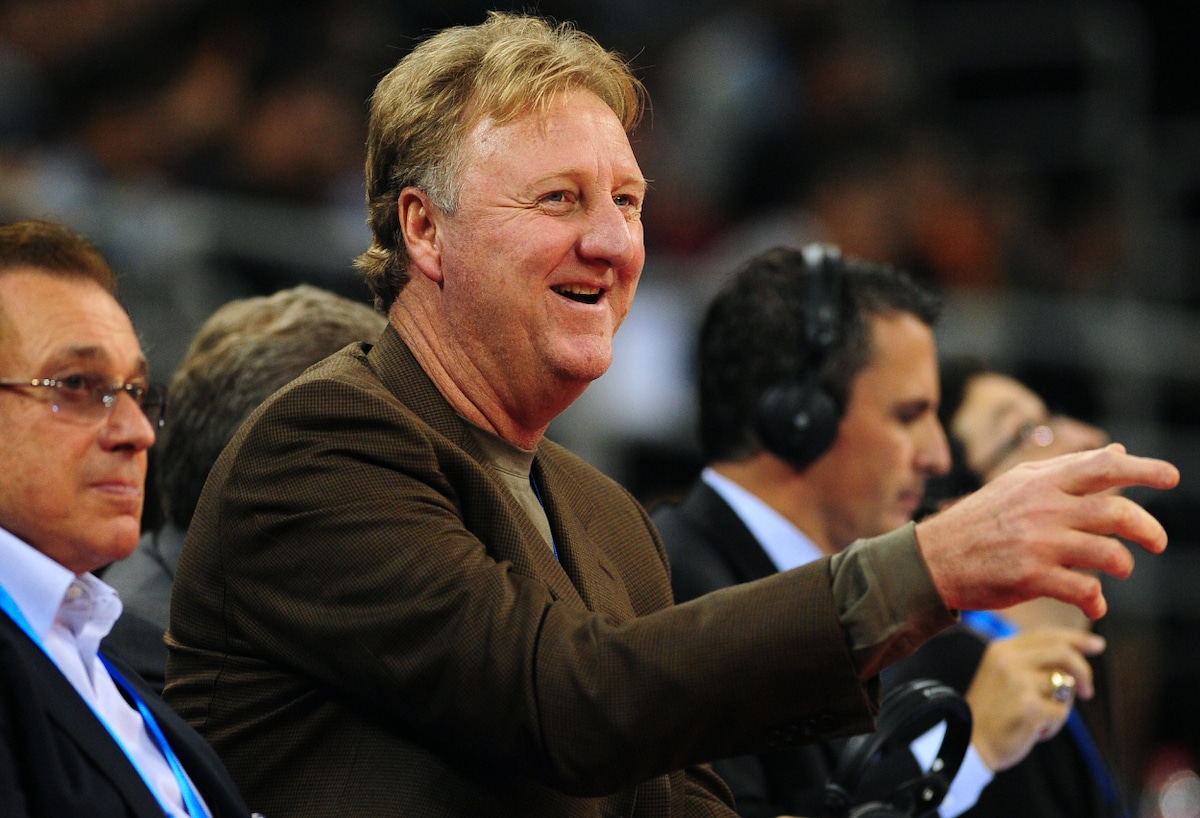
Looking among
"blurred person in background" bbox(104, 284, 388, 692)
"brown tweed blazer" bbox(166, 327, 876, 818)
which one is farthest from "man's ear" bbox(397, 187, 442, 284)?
"blurred person in background" bbox(104, 284, 388, 692)

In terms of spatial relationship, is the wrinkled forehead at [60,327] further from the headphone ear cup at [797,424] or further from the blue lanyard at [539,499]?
the headphone ear cup at [797,424]

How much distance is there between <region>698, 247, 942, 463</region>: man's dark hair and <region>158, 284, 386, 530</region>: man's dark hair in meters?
0.82

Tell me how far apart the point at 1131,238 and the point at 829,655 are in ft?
19.6

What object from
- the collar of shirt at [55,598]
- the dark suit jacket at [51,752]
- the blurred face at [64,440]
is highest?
the blurred face at [64,440]

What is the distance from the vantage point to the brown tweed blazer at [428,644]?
1418 mm

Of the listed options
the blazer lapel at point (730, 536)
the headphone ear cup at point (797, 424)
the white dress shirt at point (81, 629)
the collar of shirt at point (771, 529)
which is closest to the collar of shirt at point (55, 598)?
the white dress shirt at point (81, 629)

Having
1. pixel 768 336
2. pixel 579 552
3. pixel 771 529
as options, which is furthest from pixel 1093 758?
pixel 579 552

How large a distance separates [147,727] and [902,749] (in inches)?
44.0

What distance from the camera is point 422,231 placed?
1.80 metres

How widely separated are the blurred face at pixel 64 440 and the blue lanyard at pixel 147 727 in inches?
4.0

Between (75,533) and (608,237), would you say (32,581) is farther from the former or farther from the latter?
(608,237)

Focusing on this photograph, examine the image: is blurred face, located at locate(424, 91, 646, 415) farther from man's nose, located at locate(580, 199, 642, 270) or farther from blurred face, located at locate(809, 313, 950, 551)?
blurred face, located at locate(809, 313, 950, 551)

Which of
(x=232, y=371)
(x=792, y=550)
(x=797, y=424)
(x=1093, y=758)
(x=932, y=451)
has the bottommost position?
(x=1093, y=758)

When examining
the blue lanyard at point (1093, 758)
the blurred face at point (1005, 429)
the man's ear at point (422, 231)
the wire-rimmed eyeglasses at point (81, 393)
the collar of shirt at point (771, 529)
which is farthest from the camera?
the blurred face at point (1005, 429)
